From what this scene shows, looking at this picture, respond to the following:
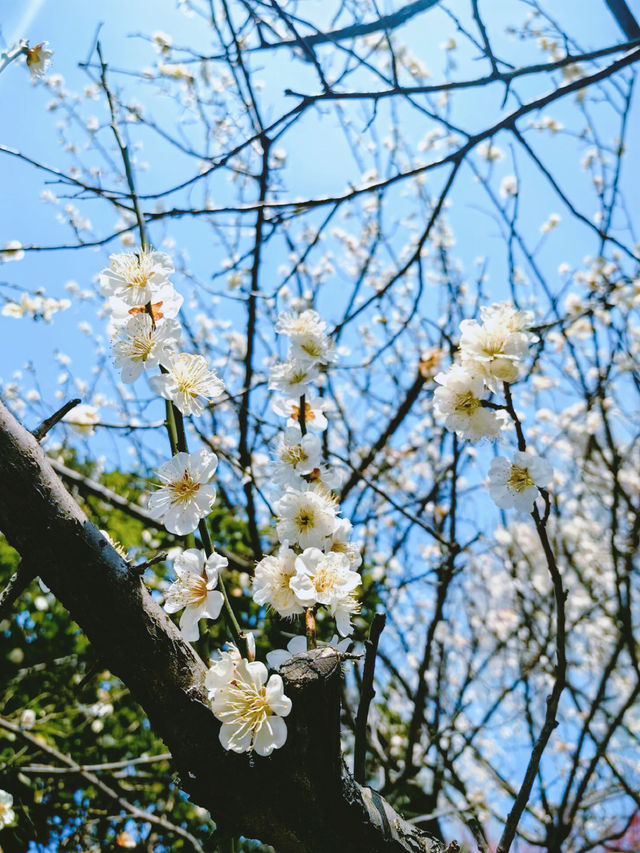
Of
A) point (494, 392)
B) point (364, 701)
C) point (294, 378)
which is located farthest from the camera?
point (294, 378)

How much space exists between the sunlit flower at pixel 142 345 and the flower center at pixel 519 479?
2.25ft

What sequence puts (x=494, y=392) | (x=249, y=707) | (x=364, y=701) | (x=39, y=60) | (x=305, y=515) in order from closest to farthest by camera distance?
(x=249, y=707) → (x=364, y=701) → (x=305, y=515) → (x=494, y=392) → (x=39, y=60)

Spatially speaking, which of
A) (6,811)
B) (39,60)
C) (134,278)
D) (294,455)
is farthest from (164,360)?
(6,811)

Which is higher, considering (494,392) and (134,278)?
(494,392)

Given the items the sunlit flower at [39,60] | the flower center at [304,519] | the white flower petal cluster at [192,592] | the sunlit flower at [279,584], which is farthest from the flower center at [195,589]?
the sunlit flower at [39,60]

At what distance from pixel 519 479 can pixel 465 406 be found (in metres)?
0.18

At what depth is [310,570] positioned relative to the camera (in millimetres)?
952

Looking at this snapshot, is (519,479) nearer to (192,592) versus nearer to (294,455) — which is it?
(294,455)

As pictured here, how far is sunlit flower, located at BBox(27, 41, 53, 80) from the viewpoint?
178cm

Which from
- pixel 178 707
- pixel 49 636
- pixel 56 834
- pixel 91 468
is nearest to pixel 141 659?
pixel 178 707

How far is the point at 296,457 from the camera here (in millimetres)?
1203

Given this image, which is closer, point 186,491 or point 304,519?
point 186,491

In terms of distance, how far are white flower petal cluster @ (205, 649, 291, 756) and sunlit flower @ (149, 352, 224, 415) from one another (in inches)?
15.9

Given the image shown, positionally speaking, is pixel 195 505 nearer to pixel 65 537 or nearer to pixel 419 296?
pixel 65 537
